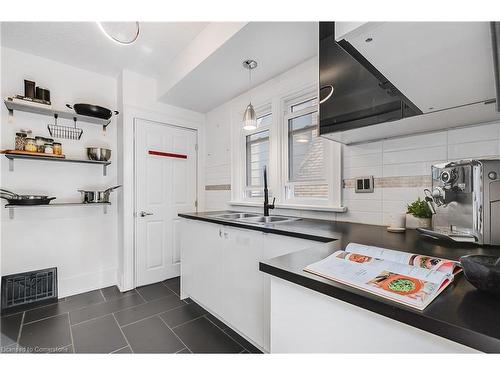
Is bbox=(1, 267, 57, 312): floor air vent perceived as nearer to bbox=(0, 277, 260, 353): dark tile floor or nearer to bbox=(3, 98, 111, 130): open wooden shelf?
bbox=(0, 277, 260, 353): dark tile floor

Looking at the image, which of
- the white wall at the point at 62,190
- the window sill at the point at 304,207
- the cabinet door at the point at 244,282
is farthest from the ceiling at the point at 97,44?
the cabinet door at the point at 244,282

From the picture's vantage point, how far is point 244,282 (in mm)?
1745

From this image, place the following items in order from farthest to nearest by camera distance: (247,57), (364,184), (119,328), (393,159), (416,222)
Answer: (247,57) → (119,328) → (364,184) → (393,159) → (416,222)

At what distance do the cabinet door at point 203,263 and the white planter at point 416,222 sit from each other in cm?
134

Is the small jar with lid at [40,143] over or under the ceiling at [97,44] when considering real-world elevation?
under

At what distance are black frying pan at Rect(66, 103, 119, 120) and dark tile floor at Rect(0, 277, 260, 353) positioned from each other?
208 cm

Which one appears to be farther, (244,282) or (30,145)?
(30,145)

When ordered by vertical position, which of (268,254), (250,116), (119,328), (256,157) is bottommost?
(119,328)

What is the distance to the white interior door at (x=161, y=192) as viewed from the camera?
2.99m

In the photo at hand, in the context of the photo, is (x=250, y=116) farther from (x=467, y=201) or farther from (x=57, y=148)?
(x=57, y=148)

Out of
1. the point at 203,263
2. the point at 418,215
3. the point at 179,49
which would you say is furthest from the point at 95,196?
the point at 418,215

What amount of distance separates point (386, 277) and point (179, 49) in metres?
2.79

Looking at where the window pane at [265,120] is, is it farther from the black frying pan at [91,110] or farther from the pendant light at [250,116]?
the black frying pan at [91,110]
